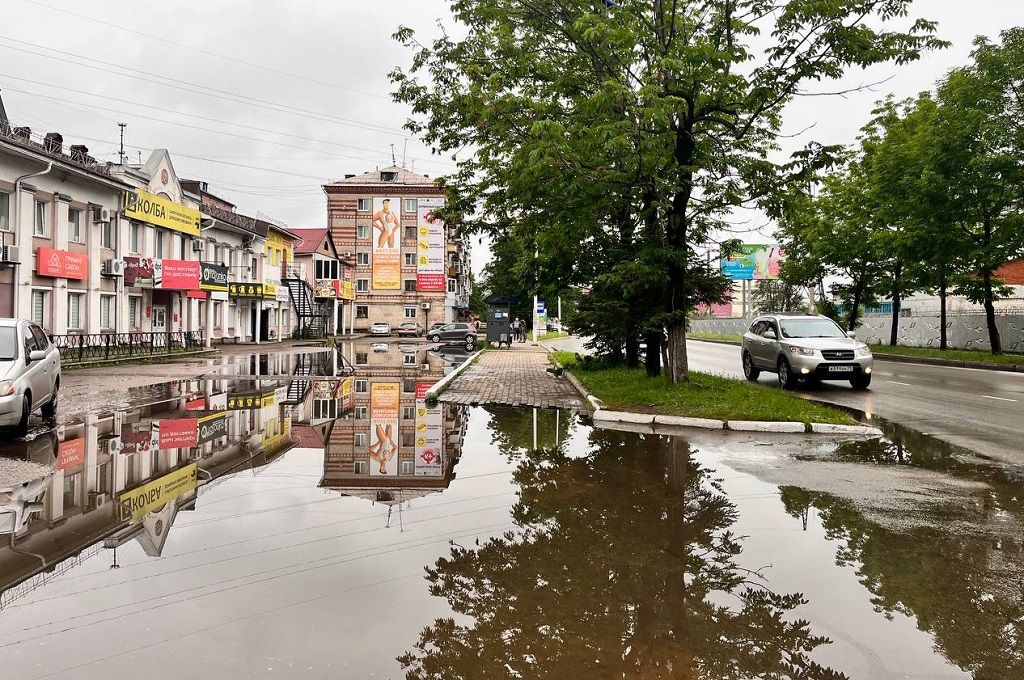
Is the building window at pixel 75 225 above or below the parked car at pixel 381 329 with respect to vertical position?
above

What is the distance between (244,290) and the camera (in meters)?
47.8

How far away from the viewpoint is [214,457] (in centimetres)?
918

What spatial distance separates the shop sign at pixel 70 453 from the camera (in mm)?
8641

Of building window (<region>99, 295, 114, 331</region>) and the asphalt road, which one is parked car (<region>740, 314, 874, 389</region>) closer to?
the asphalt road

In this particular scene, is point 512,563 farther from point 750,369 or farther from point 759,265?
A: point 759,265

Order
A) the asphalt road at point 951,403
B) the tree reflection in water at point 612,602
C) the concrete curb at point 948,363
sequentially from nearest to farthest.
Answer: the tree reflection in water at point 612,602, the asphalt road at point 951,403, the concrete curb at point 948,363

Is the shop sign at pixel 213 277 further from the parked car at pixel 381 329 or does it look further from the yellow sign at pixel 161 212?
the parked car at pixel 381 329

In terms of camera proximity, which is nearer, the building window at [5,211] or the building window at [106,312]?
the building window at [5,211]

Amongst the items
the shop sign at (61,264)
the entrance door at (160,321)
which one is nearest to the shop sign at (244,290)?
the entrance door at (160,321)

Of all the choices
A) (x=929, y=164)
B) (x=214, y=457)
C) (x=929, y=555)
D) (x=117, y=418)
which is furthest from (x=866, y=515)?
(x=929, y=164)

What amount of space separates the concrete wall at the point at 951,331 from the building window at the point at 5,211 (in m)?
27.3

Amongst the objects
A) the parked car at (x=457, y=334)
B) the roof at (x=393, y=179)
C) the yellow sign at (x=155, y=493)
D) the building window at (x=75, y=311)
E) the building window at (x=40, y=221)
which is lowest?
the yellow sign at (x=155, y=493)

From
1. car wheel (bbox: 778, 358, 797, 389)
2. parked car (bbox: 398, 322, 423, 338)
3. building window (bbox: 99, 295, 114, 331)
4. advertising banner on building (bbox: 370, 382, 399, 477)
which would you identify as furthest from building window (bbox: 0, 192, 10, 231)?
parked car (bbox: 398, 322, 423, 338)

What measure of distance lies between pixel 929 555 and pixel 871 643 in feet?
5.84
